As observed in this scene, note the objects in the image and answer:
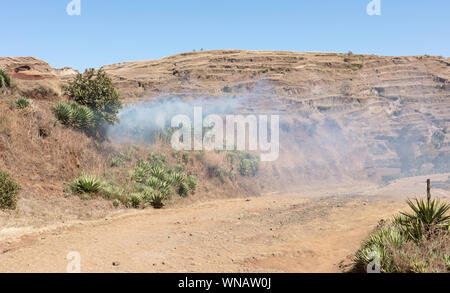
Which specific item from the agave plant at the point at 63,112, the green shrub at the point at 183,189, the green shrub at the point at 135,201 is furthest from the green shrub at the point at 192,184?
the agave plant at the point at 63,112

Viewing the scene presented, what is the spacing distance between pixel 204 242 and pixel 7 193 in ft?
19.8

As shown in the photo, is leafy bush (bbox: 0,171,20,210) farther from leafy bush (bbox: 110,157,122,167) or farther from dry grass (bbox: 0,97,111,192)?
leafy bush (bbox: 110,157,122,167)

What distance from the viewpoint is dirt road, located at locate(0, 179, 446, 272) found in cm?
765

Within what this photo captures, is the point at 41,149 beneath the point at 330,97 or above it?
beneath

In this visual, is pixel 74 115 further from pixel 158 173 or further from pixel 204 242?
pixel 204 242

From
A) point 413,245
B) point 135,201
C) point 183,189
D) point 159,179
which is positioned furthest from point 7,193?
point 413,245

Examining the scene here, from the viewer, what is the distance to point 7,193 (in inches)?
415

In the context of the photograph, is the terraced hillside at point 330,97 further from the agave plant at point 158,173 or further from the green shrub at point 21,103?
the green shrub at point 21,103

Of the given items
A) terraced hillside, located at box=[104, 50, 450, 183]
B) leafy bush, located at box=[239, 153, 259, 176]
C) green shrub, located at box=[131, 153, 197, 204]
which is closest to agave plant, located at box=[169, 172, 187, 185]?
green shrub, located at box=[131, 153, 197, 204]

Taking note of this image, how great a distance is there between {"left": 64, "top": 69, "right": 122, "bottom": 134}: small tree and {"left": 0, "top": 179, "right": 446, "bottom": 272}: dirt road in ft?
23.6

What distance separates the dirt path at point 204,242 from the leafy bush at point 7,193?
183cm

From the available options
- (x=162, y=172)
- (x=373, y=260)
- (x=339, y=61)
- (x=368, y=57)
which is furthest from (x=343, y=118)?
(x=373, y=260)

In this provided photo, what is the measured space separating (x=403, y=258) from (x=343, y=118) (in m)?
33.5

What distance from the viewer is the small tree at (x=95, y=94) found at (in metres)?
18.4
